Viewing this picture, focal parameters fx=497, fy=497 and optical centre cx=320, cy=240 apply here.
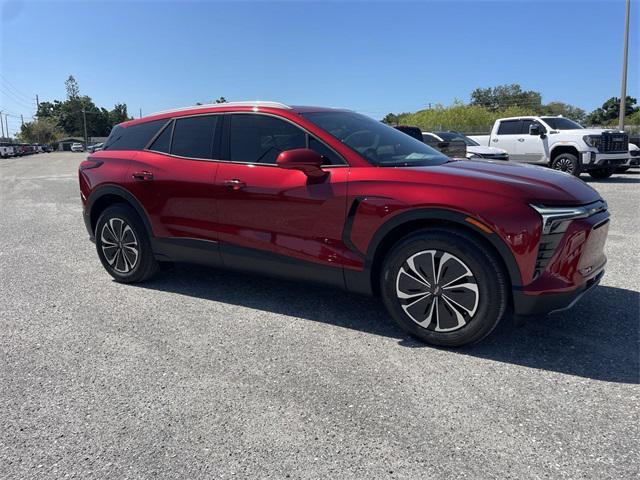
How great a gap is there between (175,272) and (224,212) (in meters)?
1.65

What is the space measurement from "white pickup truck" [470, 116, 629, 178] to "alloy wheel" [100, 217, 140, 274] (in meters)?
12.1

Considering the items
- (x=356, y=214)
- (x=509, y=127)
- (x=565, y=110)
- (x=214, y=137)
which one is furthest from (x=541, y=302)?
(x=565, y=110)

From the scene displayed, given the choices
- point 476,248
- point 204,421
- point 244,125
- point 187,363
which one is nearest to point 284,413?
point 204,421

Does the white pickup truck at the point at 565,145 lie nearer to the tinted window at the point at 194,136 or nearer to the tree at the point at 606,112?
the tinted window at the point at 194,136

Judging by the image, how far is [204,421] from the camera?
2.63 m

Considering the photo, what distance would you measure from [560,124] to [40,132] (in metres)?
132

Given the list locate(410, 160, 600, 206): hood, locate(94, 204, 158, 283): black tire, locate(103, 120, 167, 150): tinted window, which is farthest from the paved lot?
locate(103, 120, 167, 150): tinted window

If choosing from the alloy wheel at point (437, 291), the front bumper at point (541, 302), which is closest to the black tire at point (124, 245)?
the alloy wheel at point (437, 291)

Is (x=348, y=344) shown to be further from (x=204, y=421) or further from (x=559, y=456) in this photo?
(x=559, y=456)

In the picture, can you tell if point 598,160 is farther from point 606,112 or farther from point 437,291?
point 606,112

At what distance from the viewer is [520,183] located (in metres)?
3.20

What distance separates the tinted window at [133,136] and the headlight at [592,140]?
12.0 m

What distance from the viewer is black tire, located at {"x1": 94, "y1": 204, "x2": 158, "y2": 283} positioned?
4848mm

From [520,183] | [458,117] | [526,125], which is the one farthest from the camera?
[458,117]
